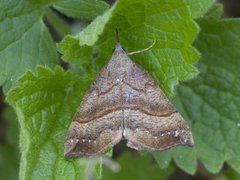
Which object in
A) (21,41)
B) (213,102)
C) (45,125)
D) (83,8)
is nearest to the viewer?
(45,125)

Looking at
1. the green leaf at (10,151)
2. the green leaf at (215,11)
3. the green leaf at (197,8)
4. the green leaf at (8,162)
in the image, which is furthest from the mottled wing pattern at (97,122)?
the green leaf at (8,162)

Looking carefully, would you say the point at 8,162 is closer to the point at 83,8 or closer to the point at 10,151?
the point at 10,151

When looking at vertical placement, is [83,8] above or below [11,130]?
above

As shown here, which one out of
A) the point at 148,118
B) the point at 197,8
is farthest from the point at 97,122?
the point at 197,8

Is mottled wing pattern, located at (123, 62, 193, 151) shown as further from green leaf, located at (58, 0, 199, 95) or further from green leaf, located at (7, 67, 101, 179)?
green leaf, located at (7, 67, 101, 179)

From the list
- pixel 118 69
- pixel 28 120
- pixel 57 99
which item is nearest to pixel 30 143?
pixel 28 120

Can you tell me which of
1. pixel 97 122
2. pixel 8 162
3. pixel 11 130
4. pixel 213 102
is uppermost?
pixel 97 122

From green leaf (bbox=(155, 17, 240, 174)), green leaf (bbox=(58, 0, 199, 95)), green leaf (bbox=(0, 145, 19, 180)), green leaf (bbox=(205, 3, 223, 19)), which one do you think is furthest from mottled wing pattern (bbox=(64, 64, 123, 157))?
green leaf (bbox=(0, 145, 19, 180))
